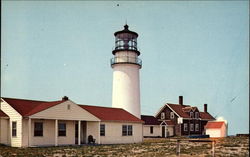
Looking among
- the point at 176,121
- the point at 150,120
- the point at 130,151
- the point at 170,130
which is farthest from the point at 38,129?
the point at 176,121

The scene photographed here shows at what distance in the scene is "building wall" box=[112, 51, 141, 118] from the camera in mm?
36719

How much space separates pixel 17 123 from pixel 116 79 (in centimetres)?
1492

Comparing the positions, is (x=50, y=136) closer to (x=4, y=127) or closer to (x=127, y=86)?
(x=4, y=127)

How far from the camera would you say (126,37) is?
36750mm

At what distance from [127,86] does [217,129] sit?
19392 mm

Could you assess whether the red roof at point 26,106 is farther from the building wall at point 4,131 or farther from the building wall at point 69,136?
the building wall at point 69,136

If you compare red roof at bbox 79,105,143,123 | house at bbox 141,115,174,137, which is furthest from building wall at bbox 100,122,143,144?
house at bbox 141,115,174,137

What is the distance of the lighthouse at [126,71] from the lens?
36625 millimetres

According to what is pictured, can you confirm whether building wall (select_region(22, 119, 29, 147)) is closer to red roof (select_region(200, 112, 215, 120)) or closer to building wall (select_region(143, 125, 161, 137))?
building wall (select_region(143, 125, 161, 137))

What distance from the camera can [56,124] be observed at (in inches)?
1012

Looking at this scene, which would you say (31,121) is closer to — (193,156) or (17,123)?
(17,123)

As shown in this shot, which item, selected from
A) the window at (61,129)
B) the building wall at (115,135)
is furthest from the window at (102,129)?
the window at (61,129)

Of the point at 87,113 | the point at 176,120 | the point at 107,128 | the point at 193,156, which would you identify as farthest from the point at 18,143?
the point at 176,120

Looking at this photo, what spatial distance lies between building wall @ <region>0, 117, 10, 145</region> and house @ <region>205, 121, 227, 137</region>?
3200cm
